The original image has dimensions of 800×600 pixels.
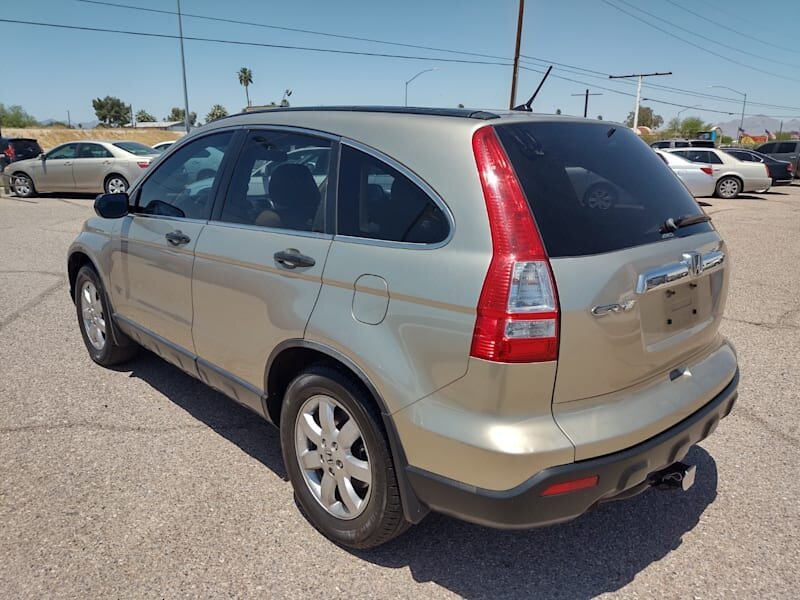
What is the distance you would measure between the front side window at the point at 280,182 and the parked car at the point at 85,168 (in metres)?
12.9

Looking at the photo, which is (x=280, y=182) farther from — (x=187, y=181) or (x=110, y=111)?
(x=110, y=111)

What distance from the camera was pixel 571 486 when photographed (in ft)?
6.50

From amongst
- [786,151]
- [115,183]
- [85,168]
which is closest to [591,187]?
[115,183]

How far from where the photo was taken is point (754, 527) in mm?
2711

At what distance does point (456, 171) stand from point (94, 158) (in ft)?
51.4

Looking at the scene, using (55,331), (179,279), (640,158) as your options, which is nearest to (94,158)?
(55,331)

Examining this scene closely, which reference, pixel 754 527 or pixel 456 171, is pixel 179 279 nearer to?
pixel 456 171

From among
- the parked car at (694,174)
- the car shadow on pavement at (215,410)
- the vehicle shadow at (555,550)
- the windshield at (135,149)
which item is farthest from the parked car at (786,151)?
the car shadow on pavement at (215,410)

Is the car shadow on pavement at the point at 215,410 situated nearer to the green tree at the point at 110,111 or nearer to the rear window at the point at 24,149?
the rear window at the point at 24,149

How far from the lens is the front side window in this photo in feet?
8.70

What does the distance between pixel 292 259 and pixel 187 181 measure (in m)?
1.37

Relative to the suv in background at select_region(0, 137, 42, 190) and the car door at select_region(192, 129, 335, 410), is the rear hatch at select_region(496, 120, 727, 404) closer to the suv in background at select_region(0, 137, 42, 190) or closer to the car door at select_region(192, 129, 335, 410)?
the car door at select_region(192, 129, 335, 410)

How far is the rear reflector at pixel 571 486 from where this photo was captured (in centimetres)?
196

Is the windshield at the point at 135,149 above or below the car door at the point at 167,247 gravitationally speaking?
above
